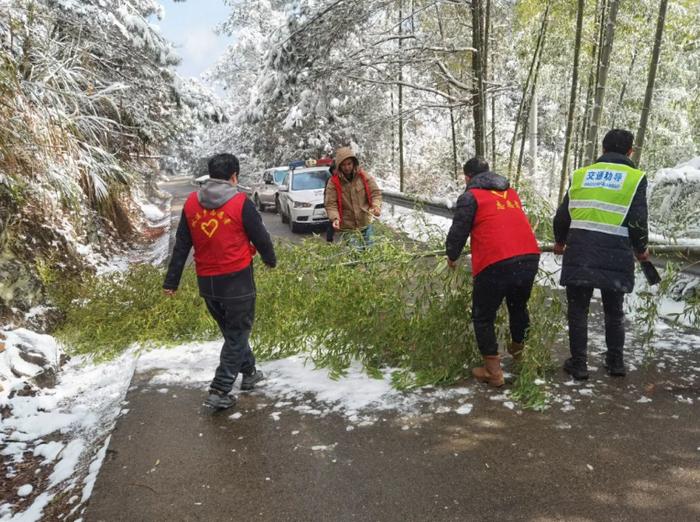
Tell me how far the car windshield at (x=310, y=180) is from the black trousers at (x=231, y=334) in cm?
1023

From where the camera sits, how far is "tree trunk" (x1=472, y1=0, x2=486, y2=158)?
926 cm

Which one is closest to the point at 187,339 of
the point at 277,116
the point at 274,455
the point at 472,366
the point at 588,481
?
the point at 274,455

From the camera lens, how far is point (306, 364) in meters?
4.76

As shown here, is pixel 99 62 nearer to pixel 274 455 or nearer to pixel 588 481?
pixel 274 455

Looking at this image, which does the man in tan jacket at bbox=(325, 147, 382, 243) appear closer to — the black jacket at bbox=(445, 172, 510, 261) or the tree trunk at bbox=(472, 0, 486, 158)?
the black jacket at bbox=(445, 172, 510, 261)

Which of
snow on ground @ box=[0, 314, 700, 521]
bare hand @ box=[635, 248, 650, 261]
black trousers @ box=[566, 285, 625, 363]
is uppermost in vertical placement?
bare hand @ box=[635, 248, 650, 261]

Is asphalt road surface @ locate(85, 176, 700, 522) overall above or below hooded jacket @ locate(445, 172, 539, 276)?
below

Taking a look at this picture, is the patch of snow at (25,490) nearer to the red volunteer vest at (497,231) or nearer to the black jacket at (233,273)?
the black jacket at (233,273)

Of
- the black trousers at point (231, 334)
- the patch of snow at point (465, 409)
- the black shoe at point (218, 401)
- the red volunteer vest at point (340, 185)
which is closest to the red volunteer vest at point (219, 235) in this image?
the black trousers at point (231, 334)

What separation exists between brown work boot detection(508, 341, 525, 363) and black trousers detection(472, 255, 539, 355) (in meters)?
0.04

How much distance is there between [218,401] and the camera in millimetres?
3896

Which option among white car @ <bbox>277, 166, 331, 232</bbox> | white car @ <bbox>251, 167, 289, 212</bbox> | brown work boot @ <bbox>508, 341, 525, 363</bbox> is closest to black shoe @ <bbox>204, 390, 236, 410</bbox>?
brown work boot @ <bbox>508, 341, 525, 363</bbox>

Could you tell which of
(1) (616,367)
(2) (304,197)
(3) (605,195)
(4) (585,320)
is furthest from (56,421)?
(2) (304,197)

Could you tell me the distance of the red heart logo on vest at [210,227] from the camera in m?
3.76
